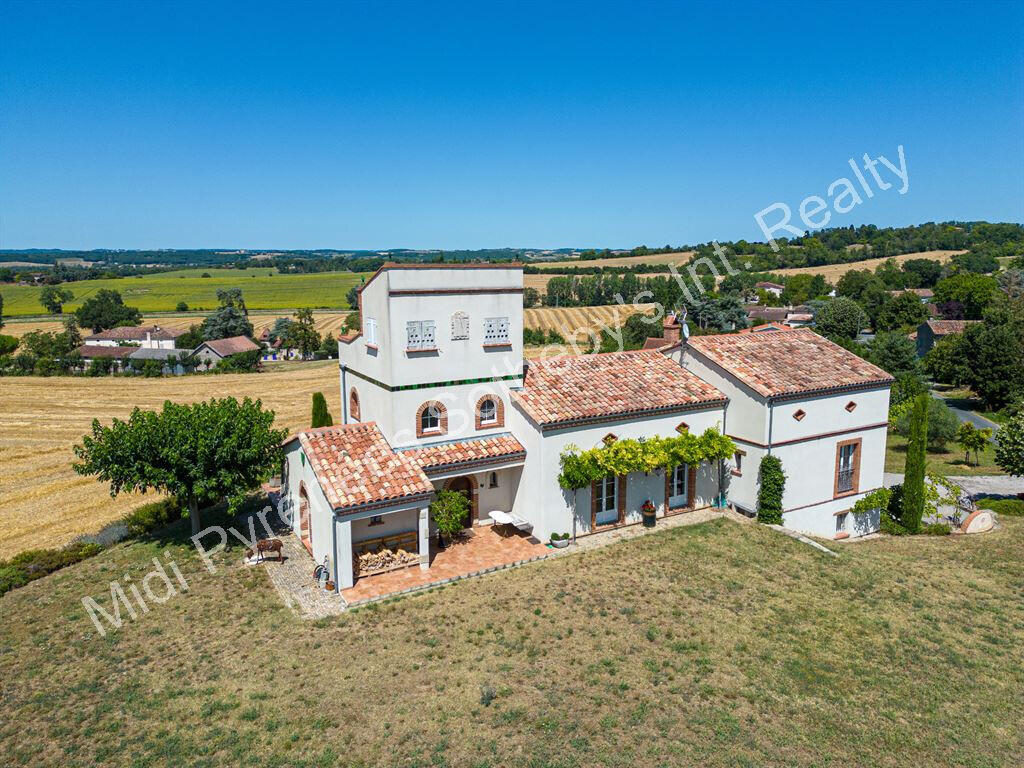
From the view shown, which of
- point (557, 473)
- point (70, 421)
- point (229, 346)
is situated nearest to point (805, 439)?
point (557, 473)

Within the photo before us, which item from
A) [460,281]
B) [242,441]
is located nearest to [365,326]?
[460,281]

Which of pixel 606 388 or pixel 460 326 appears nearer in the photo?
pixel 460 326

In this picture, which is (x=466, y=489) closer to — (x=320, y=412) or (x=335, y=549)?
(x=335, y=549)

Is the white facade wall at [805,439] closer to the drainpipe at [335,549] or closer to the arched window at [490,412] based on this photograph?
the arched window at [490,412]

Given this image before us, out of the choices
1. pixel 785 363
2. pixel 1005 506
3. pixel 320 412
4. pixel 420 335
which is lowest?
pixel 1005 506

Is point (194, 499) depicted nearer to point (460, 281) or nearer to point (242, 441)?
point (242, 441)

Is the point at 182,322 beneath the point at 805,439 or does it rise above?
above

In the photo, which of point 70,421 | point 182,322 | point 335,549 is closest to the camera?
point 335,549
